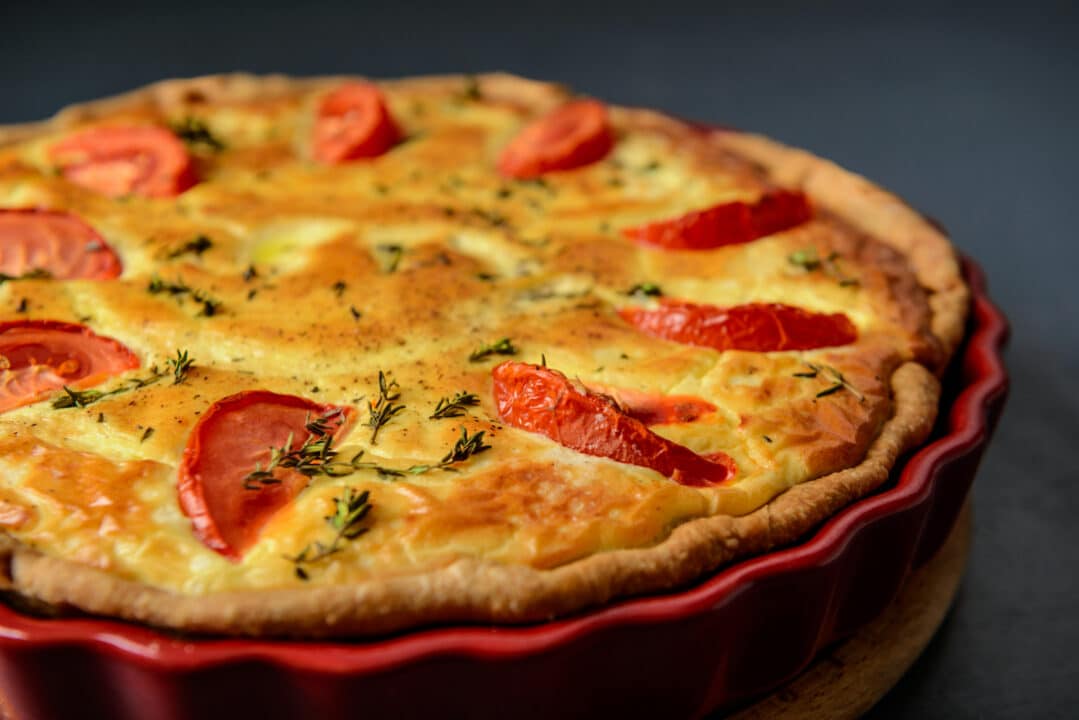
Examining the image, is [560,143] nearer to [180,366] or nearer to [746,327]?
[746,327]

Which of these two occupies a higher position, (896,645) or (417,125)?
(417,125)

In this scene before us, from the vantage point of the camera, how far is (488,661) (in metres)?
2.81

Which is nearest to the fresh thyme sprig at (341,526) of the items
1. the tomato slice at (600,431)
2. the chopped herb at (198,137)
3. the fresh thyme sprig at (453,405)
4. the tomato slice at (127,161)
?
the fresh thyme sprig at (453,405)

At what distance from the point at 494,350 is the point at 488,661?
121 centimetres

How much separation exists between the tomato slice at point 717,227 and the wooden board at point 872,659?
1280 millimetres

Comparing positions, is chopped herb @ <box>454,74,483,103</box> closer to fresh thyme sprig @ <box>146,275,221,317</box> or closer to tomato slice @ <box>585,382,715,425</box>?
fresh thyme sprig @ <box>146,275,221,317</box>

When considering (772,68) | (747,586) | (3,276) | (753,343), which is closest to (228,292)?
(3,276)

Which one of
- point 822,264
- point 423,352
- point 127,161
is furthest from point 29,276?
point 822,264

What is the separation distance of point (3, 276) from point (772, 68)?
564 centimetres

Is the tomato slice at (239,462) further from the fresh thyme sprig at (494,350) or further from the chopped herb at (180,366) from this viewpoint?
the fresh thyme sprig at (494,350)

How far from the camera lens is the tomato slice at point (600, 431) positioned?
3.32 m

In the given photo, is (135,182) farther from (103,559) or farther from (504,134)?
(103,559)

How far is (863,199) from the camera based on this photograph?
5043mm

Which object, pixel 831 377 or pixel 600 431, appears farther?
pixel 831 377
